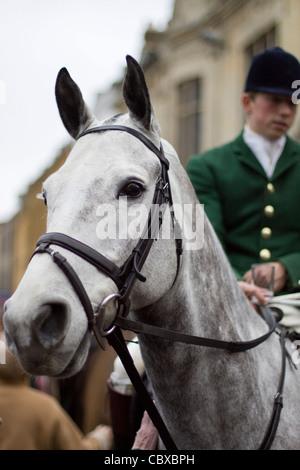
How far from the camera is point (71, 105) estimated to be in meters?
2.47

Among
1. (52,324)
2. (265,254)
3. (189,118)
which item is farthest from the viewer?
(189,118)

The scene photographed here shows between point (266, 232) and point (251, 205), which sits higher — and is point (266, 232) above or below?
below

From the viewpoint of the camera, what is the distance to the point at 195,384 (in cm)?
224

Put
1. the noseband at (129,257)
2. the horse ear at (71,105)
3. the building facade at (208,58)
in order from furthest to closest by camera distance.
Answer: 1. the building facade at (208,58)
2. the horse ear at (71,105)
3. the noseband at (129,257)

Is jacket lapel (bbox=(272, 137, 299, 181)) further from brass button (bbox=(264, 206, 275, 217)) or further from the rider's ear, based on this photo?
the rider's ear

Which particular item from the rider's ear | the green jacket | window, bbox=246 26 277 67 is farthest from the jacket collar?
window, bbox=246 26 277 67

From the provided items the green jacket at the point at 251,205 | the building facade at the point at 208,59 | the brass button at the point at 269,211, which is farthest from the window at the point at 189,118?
the brass button at the point at 269,211

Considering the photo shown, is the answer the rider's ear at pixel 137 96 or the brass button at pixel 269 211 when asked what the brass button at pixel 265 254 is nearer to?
the brass button at pixel 269 211

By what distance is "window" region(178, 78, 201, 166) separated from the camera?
15852mm

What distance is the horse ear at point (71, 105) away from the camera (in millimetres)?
2410

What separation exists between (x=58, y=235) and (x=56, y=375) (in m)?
0.50

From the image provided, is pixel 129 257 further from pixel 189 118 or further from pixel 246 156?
pixel 189 118

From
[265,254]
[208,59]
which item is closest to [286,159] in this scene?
[265,254]

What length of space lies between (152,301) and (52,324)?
1.71 feet
